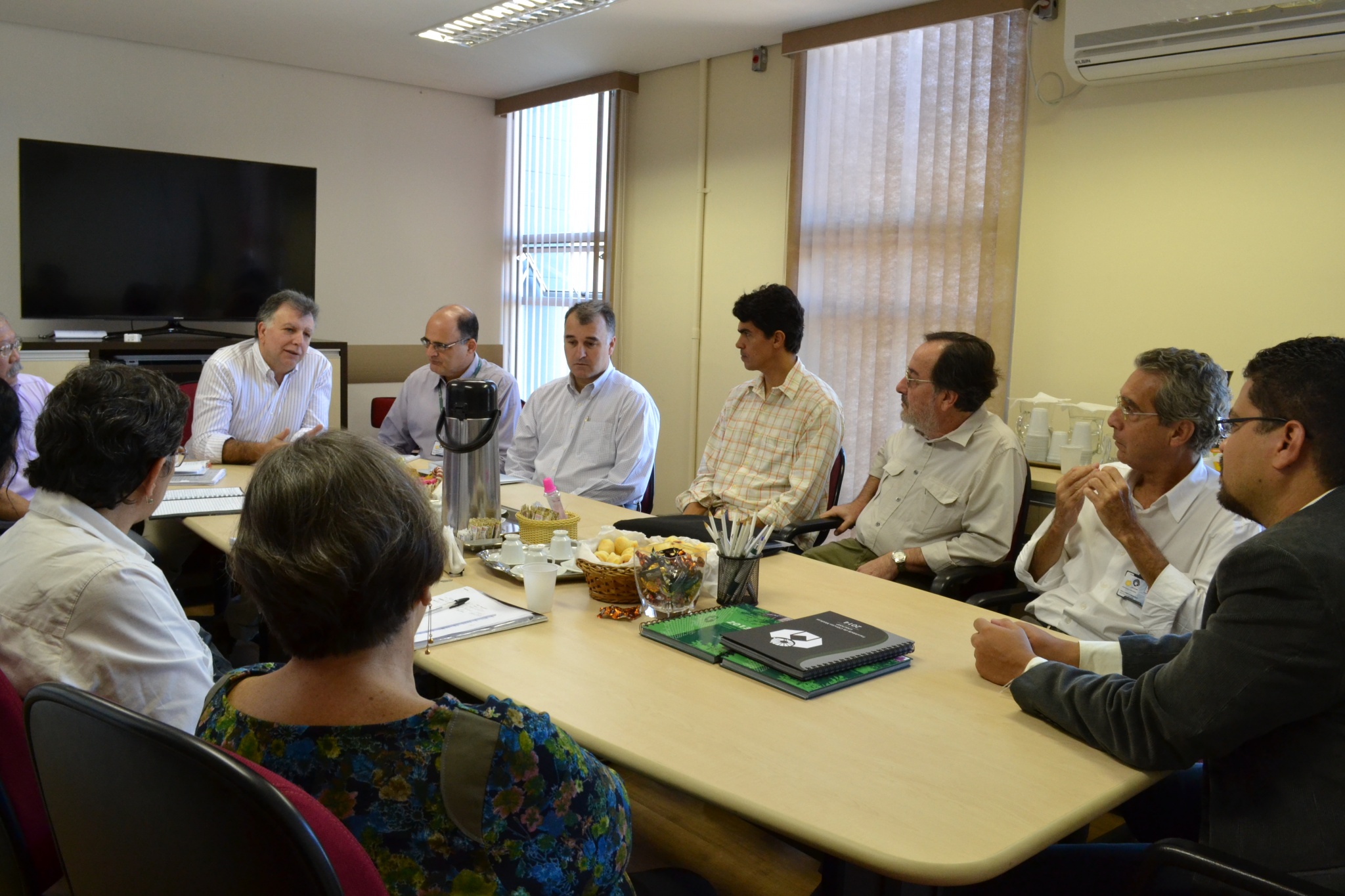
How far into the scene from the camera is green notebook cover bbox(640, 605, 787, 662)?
6.08 feet

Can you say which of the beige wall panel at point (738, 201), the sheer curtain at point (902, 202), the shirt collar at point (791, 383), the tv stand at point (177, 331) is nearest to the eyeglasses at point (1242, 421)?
the shirt collar at point (791, 383)

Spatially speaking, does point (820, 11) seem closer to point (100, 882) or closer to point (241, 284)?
point (241, 284)

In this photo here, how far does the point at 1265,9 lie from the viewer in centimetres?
323

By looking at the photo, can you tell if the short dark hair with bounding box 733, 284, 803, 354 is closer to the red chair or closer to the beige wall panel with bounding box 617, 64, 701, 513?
the beige wall panel with bounding box 617, 64, 701, 513

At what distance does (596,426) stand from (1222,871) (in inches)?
117

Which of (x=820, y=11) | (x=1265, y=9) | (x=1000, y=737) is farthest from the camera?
(x=820, y=11)

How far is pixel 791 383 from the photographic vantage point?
3559mm

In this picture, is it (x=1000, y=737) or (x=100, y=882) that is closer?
(x=100, y=882)

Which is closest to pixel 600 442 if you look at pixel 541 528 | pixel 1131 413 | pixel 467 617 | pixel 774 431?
pixel 774 431

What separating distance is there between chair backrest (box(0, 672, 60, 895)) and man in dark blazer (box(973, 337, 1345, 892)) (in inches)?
57.3

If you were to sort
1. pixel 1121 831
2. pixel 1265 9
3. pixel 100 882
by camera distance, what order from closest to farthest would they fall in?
pixel 100 882
pixel 1121 831
pixel 1265 9

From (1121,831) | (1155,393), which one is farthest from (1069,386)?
(1121,831)

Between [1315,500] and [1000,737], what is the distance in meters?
0.56

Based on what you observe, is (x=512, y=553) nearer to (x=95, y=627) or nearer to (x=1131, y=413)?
(x=95, y=627)
